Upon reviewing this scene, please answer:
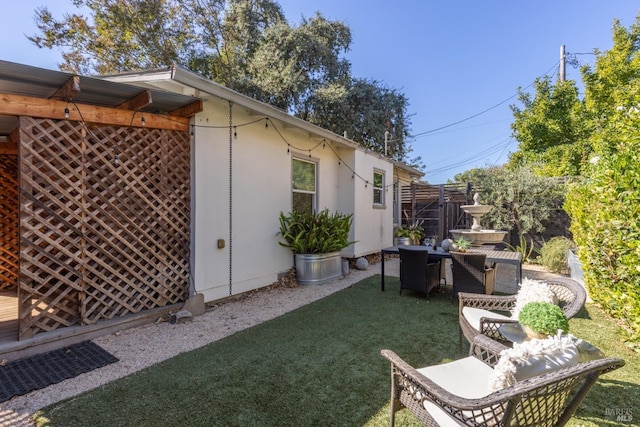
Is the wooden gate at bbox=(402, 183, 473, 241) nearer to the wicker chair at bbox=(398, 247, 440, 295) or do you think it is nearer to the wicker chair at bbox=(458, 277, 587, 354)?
the wicker chair at bbox=(398, 247, 440, 295)

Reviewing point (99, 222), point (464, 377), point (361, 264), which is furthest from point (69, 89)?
point (361, 264)

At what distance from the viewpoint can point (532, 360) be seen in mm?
1503

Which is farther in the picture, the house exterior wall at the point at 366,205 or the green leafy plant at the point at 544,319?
the house exterior wall at the point at 366,205

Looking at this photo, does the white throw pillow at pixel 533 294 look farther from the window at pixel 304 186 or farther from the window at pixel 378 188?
the window at pixel 378 188

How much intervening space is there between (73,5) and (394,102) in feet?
46.1

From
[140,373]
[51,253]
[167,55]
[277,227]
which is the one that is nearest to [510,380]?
[140,373]

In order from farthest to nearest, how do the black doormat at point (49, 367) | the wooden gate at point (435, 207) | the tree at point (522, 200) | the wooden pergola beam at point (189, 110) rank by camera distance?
1. the wooden gate at point (435, 207)
2. the tree at point (522, 200)
3. the wooden pergola beam at point (189, 110)
4. the black doormat at point (49, 367)

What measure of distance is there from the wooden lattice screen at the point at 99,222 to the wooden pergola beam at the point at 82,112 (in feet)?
0.27

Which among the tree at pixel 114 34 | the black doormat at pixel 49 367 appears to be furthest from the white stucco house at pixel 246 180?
the tree at pixel 114 34

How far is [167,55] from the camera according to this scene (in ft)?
45.0

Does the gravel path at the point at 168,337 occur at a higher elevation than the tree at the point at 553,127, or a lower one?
lower

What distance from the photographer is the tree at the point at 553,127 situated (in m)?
14.1

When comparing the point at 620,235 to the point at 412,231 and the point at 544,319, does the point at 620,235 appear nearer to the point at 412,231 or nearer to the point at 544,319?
the point at 544,319

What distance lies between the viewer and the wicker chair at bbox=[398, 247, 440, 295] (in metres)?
5.22
